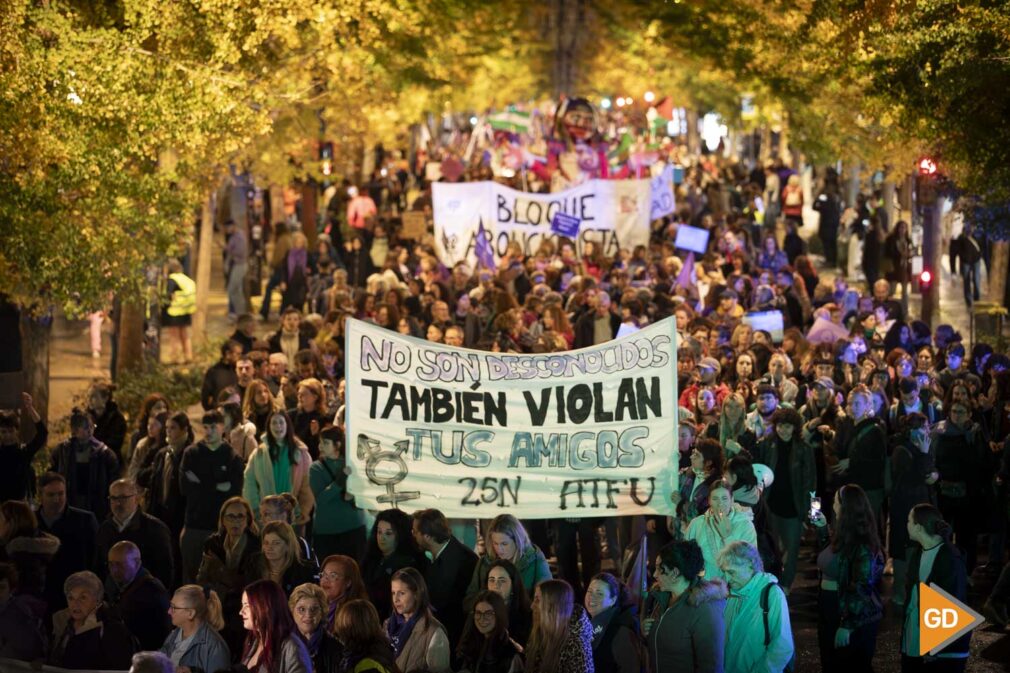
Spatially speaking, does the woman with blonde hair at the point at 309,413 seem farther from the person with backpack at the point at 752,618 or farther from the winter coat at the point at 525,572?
the person with backpack at the point at 752,618

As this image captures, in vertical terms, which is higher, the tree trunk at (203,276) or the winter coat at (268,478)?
the tree trunk at (203,276)

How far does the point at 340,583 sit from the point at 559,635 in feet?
4.59

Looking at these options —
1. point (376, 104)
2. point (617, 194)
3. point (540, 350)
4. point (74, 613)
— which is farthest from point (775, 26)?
point (74, 613)

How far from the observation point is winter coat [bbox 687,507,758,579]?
10.7 metres

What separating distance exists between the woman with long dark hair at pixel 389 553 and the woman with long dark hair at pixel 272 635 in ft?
6.28

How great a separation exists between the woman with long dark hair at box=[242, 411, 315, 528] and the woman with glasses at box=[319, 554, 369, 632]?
3283 mm

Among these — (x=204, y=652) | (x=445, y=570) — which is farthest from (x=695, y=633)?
(x=204, y=652)

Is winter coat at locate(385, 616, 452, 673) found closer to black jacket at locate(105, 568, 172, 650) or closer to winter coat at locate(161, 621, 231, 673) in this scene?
winter coat at locate(161, 621, 231, 673)

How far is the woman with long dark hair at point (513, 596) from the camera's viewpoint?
9683mm

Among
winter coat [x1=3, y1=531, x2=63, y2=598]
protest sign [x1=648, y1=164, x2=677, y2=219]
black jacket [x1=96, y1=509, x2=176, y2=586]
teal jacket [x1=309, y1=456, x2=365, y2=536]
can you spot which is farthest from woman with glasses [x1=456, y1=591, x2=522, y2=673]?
protest sign [x1=648, y1=164, x2=677, y2=219]

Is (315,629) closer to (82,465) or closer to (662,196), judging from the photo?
(82,465)

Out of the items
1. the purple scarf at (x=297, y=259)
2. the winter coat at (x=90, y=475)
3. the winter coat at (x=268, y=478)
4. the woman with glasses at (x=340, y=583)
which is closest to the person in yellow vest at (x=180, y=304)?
the purple scarf at (x=297, y=259)

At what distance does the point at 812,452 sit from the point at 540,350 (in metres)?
4.20

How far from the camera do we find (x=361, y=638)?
29.2ft
